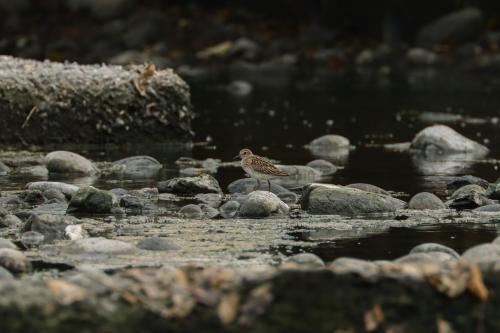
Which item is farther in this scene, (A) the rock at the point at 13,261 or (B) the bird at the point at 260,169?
(B) the bird at the point at 260,169

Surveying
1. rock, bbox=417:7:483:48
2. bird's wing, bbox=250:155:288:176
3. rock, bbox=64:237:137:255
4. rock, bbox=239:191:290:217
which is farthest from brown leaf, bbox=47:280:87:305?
rock, bbox=417:7:483:48

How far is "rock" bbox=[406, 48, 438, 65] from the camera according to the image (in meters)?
27.7

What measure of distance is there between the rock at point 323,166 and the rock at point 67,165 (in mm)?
1988

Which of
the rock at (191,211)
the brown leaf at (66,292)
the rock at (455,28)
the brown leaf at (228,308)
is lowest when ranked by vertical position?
the brown leaf at (228,308)

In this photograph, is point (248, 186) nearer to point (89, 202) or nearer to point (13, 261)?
point (89, 202)

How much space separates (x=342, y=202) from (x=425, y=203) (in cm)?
69

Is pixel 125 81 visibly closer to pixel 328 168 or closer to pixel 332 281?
pixel 328 168

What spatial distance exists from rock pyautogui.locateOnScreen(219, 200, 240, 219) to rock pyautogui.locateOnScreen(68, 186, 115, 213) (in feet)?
2.61

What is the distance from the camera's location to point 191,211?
8.77 meters

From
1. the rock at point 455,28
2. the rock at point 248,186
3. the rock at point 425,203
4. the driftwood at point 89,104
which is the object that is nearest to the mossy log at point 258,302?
the rock at point 425,203

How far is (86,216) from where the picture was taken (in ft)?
28.1

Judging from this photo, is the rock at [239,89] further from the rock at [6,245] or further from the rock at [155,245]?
the rock at [6,245]

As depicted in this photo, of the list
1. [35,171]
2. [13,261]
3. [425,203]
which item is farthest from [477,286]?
[35,171]

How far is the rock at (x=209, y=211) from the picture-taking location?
869 centimetres
